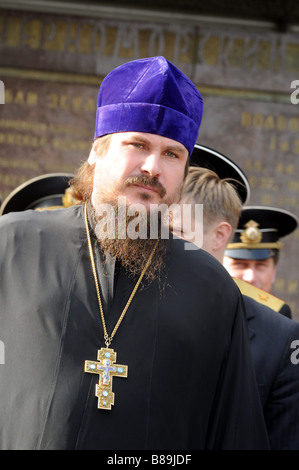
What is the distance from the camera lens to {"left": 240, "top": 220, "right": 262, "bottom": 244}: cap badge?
498 centimetres

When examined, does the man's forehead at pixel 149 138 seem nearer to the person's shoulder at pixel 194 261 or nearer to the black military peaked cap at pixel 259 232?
the person's shoulder at pixel 194 261

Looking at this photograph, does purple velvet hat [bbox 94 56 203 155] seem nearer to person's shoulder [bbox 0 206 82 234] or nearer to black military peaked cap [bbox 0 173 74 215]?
person's shoulder [bbox 0 206 82 234]

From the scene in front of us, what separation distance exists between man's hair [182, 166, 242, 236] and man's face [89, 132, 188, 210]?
81cm

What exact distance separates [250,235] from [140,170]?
276 cm

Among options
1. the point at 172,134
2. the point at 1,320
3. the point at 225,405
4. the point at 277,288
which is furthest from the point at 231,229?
the point at 277,288

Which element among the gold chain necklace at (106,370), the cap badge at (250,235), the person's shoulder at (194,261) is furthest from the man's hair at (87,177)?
the cap badge at (250,235)

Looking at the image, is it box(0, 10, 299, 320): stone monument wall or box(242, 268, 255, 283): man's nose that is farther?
box(0, 10, 299, 320): stone monument wall

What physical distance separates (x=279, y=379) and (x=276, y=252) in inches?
94.3

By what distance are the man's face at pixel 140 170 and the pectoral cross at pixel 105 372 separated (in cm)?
51

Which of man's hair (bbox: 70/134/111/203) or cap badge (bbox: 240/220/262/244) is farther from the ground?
man's hair (bbox: 70/134/111/203)

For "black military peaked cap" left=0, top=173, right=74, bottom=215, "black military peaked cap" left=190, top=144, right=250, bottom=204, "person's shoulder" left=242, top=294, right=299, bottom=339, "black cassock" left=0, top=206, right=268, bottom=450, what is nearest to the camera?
"black cassock" left=0, top=206, right=268, bottom=450

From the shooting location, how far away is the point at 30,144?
700 centimetres

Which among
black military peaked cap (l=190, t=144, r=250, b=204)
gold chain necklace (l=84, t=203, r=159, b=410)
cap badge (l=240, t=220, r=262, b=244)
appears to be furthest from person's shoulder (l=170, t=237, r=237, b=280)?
cap badge (l=240, t=220, r=262, b=244)

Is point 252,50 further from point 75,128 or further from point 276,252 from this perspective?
point 276,252
